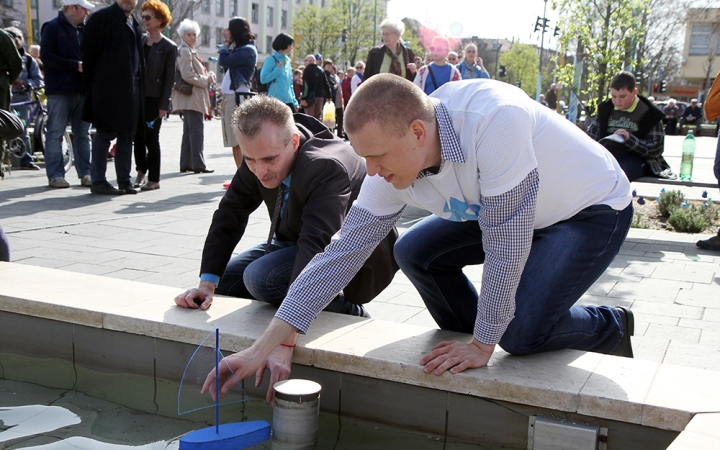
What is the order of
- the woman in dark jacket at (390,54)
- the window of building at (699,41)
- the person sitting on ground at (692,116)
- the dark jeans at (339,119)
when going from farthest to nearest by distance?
the window of building at (699,41), the person sitting on ground at (692,116), the dark jeans at (339,119), the woman in dark jacket at (390,54)

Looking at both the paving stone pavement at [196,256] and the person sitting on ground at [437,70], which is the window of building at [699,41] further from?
the paving stone pavement at [196,256]

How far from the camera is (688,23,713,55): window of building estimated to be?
2758 inches

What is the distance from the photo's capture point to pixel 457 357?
98.1 inches

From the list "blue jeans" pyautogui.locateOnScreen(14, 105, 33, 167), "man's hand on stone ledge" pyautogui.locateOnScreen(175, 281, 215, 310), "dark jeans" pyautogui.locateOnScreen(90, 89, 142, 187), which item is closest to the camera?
"man's hand on stone ledge" pyautogui.locateOnScreen(175, 281, 215, 310)

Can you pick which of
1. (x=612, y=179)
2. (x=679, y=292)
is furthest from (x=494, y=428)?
(x=679, y=292)

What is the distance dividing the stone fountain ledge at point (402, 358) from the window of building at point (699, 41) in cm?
7573

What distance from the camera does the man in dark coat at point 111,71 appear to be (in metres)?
7.58

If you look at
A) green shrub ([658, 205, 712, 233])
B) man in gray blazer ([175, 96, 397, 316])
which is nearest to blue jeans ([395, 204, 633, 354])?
man in gray blazer ([175, 96, 397, 316])

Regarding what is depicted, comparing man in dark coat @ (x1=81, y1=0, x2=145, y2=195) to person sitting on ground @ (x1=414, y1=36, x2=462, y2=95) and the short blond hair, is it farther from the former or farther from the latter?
the short blond hair

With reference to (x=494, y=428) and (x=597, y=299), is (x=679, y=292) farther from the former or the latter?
(x=494, y=428)

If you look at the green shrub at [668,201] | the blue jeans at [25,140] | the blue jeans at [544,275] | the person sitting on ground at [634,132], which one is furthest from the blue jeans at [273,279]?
the blue jeans at [25,140]

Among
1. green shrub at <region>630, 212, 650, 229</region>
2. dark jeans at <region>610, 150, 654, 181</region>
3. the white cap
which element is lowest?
green shrub at <region>630, 212, 650, 229</region>

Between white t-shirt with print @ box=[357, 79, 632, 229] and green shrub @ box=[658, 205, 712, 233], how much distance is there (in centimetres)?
452

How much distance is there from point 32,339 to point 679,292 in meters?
3.72
